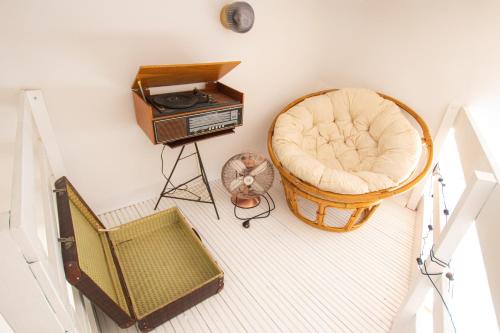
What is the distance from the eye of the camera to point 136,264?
1438mm

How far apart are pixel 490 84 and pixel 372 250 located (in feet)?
4.03

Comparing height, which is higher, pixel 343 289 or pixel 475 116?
pixel 475 116

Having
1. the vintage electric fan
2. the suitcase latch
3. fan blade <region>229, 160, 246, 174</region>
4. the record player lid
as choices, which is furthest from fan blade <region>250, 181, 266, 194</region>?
the suitcase latch

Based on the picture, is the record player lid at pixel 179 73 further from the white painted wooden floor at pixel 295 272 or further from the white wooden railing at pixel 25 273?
the white painted wooden floor at pixel 295 272

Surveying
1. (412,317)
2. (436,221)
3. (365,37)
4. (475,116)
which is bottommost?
(412,317)

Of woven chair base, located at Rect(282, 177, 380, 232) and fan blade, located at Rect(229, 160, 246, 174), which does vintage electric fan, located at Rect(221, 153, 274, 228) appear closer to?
fan blade, located at Rect(229, 160, 246, 174)

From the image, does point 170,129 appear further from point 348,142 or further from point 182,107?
point 348,142

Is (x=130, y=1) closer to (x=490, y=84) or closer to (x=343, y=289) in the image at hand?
(x=343, y=289)

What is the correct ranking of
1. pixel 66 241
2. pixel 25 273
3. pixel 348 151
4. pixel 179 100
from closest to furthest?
pixel 25 273, pixel 66 241, pixel 179 100, pixel 348 151

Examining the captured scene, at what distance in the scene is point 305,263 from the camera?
5.17ft

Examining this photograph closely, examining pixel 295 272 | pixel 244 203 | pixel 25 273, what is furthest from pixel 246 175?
pixel 25 273

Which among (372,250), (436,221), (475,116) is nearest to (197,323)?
(372,250)

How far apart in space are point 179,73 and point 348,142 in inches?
51.9

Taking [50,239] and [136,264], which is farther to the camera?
[136,264]
